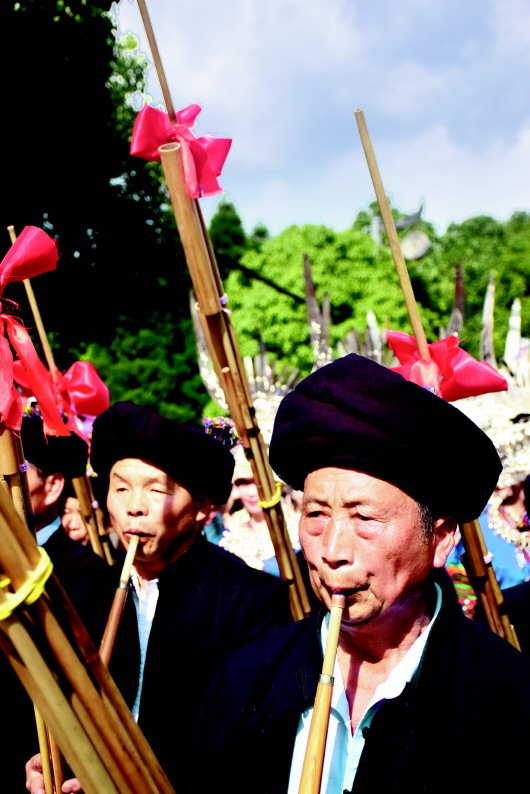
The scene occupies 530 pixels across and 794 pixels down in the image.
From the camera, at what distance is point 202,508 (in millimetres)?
2697

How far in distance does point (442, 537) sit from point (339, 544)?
29cm

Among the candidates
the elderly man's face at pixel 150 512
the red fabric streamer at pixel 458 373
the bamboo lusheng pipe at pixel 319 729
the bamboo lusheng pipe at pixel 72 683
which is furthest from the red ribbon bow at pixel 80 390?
the bamboo lusheng pipe at pixel 72 683

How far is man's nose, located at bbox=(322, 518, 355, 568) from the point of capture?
1.45 metres

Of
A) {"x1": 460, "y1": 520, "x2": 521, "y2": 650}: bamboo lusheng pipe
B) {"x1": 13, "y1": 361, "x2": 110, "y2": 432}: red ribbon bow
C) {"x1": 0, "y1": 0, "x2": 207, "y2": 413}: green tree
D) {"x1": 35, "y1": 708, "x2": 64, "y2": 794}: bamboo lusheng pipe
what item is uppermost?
{"x1": 0, "y1": 0, "x2": 207, "y2": 413}: green tree

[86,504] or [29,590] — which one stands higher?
[29,590]

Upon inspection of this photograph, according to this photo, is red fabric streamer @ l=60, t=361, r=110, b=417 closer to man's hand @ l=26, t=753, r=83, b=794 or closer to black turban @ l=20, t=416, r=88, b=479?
black turban @ l=20, t=416, r=88, b=479

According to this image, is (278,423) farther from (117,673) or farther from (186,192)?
(117,673)

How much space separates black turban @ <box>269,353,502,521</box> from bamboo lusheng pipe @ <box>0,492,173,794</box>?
28.2 inches

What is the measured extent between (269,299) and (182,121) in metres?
15.5

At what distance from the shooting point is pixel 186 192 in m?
2.27

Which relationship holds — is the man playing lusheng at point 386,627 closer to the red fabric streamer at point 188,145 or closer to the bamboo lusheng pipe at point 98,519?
the red fabric streamer at point 188,145

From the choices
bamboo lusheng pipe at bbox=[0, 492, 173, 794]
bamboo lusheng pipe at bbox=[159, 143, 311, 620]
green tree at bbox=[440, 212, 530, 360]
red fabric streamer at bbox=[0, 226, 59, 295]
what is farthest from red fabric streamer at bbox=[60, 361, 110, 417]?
green tree at bbox=[440, 212, 530, 360]

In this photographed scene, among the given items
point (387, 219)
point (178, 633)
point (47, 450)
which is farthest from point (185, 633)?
point (387, 219)

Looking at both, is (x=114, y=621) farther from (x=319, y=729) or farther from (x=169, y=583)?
(x=319, y=729)
